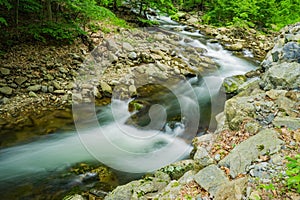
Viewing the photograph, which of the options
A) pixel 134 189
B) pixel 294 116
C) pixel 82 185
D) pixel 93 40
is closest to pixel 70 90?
pixel 93 40

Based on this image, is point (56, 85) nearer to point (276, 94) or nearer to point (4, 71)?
point (4, 71)

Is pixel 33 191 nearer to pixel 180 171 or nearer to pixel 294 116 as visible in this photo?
pixel 180 171

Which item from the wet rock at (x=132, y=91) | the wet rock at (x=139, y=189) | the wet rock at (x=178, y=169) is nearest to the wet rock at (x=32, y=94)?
the wet rock at (x=132, y=91)

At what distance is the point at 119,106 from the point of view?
7773 millimetres

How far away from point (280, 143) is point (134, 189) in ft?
7.99

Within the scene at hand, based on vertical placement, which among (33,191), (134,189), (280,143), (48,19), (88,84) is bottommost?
(33,191)

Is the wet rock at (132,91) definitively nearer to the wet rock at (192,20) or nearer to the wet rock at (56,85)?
the wet rock at (56,85)

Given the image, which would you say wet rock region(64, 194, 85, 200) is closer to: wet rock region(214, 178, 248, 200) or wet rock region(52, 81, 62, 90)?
wet rock region(214, 178, 248, 200)

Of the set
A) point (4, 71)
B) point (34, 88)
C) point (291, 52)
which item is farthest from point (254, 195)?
point (4, 71)

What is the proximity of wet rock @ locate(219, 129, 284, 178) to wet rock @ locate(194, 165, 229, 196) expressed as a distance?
150 millimetres

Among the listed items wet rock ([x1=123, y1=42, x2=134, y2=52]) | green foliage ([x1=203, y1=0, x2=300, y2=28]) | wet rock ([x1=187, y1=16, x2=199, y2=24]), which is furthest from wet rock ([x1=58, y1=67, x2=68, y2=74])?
wet rock ([x1=187, y1=16, x2=199, y2=24])

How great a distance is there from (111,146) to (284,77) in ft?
14.8

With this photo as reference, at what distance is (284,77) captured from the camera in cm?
570

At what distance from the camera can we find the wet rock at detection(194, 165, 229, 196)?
3342mm
